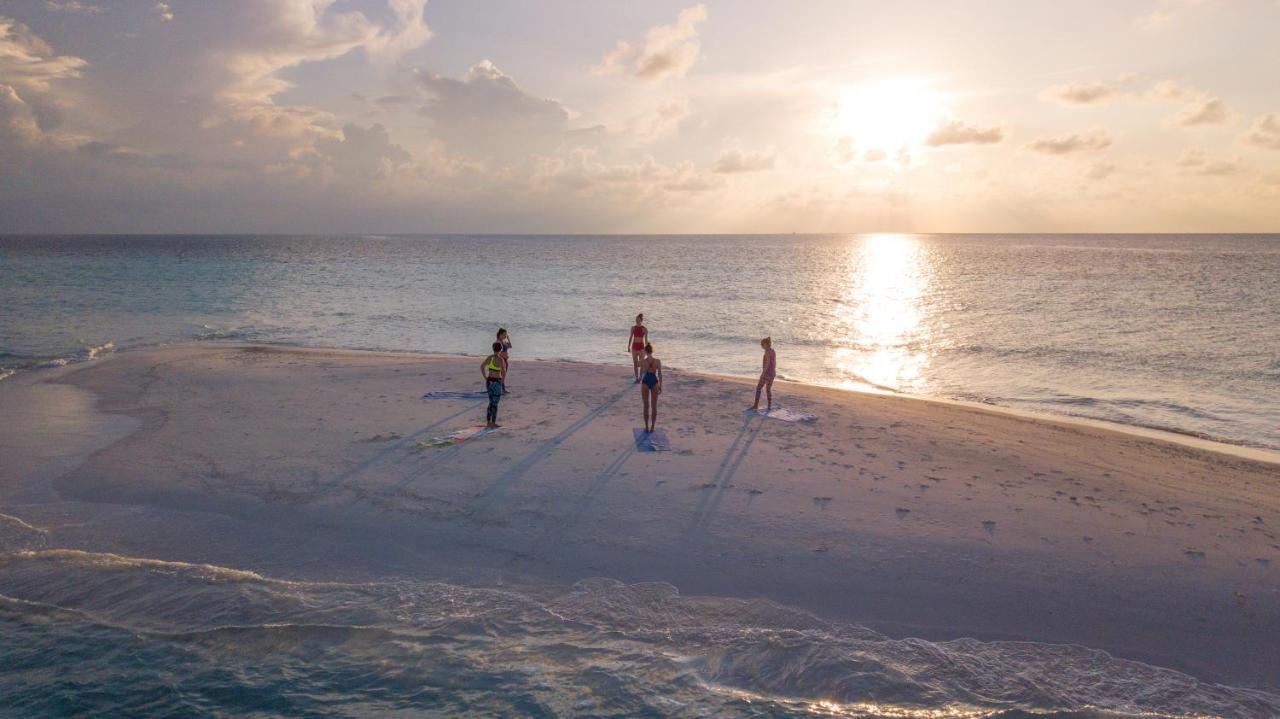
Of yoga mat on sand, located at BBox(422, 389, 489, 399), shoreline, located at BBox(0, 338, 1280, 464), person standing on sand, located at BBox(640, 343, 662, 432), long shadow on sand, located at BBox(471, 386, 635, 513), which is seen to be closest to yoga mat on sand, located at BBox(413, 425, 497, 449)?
long shadow on sand, located at BBox(471, 386, 635, 513)

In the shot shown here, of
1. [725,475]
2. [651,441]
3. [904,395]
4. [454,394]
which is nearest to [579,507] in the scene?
[725,475]

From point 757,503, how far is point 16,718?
330 inches

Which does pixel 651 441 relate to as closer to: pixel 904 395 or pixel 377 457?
pixel 377 457

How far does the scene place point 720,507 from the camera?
10.1 metres

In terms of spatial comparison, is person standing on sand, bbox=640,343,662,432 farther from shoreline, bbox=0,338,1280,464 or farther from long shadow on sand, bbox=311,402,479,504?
shoreline, bbox=0,338,1280,464

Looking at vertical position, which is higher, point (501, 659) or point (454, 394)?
point (454, 394)

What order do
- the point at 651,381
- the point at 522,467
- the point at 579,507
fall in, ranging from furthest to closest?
the point at 651,381 → the point at 522,467 → the point at 579,507

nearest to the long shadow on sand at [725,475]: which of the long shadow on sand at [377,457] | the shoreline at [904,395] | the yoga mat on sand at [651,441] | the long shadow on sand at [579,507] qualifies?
the yoga mat on sand at [651,441]

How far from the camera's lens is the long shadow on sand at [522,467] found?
33.6 ft

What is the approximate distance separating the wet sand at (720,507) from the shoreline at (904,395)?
4.69 feet

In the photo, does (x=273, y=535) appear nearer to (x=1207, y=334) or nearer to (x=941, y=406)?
(x=941, y=406)

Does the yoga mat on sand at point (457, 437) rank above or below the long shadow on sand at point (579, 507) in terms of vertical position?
above

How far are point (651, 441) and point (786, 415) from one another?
13.0 feet

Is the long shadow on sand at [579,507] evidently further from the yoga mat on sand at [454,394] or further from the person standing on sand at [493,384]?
the yoga mat on sand at [454,394]
